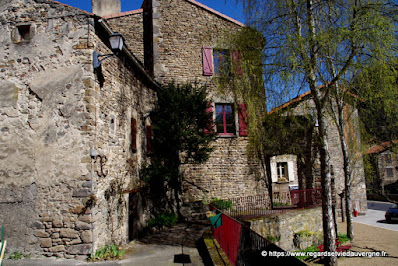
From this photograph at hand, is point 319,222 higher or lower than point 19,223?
lower

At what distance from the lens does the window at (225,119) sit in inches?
499

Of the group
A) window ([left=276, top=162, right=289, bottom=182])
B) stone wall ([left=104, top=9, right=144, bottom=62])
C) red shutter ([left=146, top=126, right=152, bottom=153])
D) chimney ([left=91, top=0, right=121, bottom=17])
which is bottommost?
window ([left=276, top=162, right=289, bottom=182])

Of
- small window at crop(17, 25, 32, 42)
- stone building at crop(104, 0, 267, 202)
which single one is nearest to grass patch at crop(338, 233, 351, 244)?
stone building at crop(104, 0, 267, 202)

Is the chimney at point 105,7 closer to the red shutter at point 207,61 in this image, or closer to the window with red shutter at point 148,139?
the red shutter at point 207,61

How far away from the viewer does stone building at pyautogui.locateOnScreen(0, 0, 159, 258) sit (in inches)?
221

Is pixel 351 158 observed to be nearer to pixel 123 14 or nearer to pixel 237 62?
pixel 237 62

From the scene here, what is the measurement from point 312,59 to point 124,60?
495 centimetres

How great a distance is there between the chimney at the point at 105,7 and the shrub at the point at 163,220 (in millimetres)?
9386

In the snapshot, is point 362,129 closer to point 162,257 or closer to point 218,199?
point 218,199

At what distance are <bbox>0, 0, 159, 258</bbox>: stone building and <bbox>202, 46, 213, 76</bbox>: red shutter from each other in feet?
21.6

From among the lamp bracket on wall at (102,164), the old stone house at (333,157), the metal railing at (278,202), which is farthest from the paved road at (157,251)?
the old stone house at (333,157)

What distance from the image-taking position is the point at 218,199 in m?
11.9

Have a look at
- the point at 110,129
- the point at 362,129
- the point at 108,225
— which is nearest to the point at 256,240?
the point at 108,225

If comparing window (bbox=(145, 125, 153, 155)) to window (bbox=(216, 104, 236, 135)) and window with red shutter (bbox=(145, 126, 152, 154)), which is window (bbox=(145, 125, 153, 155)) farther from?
window (bbox=(216, 104, 236, 135))
